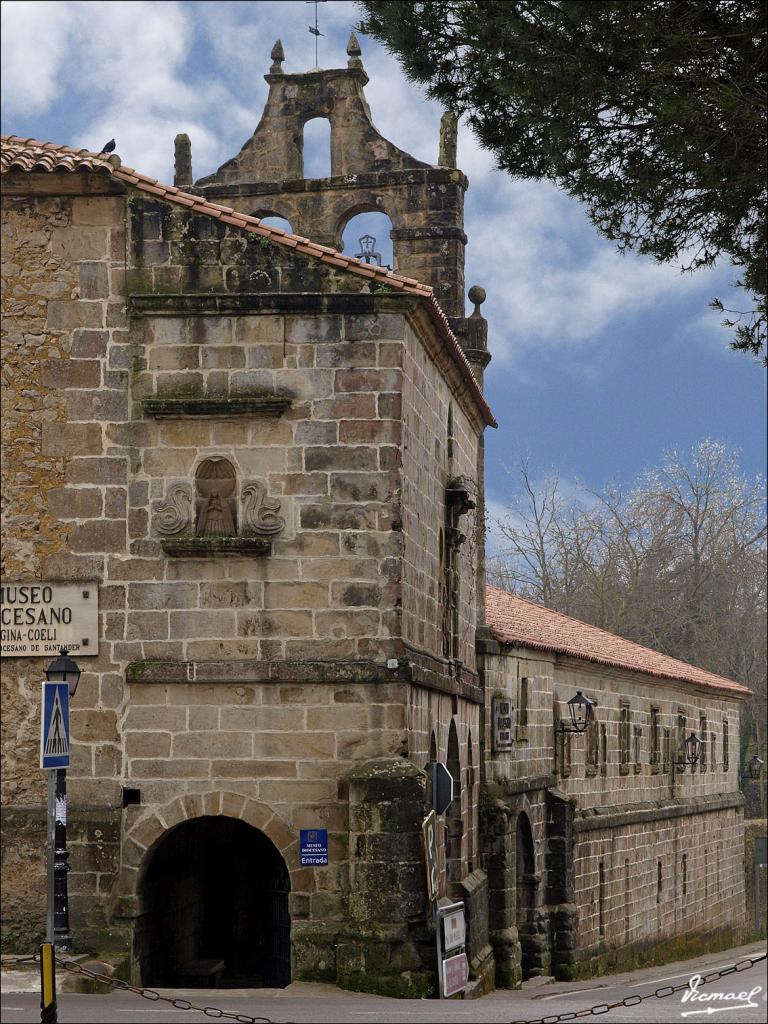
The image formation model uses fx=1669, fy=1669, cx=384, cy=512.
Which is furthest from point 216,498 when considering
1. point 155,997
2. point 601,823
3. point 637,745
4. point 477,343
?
point 637,745

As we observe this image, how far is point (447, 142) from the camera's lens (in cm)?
2231

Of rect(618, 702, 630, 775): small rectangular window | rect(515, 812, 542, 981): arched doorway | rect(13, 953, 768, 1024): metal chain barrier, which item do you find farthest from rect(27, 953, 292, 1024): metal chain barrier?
rect(618, 702, 630, 775): small rectangular window

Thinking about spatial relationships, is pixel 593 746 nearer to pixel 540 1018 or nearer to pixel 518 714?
pixel 518 714

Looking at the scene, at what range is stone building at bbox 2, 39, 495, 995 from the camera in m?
15.5

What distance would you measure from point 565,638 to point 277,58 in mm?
12195

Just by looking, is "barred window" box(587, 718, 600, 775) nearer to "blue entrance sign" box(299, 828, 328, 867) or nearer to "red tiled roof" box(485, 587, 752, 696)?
"red tiled roof" box(485, 587, 752, 696)

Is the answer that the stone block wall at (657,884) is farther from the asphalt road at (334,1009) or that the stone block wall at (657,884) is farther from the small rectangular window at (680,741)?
the asphalt road at (334,1009)

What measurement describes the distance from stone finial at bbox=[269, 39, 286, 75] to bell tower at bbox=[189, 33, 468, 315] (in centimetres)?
2

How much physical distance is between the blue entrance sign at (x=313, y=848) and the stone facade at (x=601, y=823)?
7710 millimetres

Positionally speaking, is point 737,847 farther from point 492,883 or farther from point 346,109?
point 346,109

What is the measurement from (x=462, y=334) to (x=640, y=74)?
34.4 feet

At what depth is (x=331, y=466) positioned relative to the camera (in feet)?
52.3

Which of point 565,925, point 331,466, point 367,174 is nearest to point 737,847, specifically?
point 565,925

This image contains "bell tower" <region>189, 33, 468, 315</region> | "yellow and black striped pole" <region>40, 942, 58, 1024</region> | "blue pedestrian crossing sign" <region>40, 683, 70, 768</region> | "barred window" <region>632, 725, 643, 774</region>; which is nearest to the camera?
"yellow and black striped pole" <region>40, 942, 58, 1024</region>
